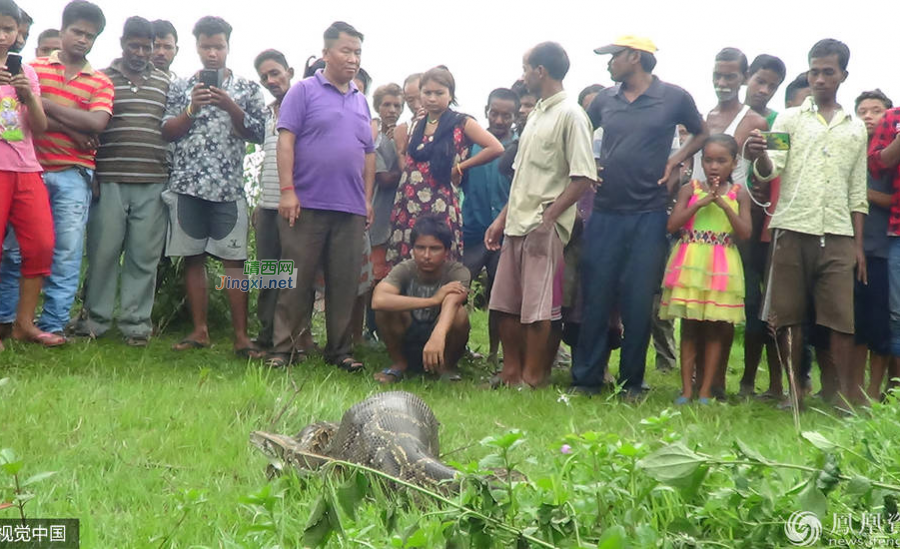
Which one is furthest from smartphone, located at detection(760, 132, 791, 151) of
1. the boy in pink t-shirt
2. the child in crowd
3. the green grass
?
the boy in pink t-shirt

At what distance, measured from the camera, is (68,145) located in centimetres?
688

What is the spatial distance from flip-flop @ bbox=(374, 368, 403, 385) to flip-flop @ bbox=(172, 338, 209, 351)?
58.7 inches

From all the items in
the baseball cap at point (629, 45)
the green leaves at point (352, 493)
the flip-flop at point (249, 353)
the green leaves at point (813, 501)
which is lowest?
the flip-flop at point (249, 353)

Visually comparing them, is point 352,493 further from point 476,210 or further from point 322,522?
point 476,210

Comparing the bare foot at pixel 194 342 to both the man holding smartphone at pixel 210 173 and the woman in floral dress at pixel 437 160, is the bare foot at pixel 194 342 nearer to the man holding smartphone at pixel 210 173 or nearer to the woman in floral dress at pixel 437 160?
the man holding smartphone at pixel 210 173

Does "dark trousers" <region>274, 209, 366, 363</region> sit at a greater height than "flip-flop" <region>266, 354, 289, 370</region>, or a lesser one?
greater

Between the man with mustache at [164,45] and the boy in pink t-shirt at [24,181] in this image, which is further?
the man with mustache at [164,45]

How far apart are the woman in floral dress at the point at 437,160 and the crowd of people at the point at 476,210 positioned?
0.06 ft

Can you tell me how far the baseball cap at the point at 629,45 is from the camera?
6.60 meters

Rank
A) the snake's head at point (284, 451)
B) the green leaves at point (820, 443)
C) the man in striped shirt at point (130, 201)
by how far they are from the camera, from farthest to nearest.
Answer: the man in striped shirt at point (130, 201) → the snake's head at point (284, 451) → the green leaves at point (820, 443)

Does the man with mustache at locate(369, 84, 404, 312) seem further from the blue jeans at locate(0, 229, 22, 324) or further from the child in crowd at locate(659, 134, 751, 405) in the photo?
the blue jeans at locate(0, 229, 22, 324)

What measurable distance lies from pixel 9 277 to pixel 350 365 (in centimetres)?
261

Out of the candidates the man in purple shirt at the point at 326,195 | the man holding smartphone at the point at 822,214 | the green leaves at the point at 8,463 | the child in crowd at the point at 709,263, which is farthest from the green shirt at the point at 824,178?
the green leaves at the point at 8,463

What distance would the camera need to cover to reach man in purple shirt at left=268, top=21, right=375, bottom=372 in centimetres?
700
